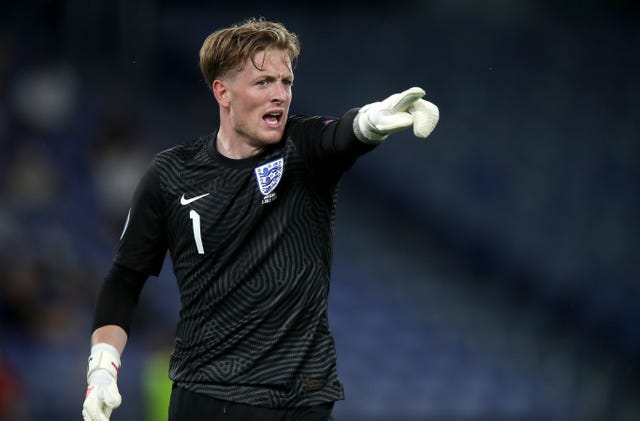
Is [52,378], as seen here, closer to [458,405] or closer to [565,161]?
[458,405]

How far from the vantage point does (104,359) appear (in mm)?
3984

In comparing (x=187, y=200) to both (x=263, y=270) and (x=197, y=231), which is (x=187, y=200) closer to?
(x=197, y=231)

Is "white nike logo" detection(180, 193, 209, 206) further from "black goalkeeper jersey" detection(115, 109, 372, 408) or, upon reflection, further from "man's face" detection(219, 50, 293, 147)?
"man's face" detection(219, 50, 293, 147)

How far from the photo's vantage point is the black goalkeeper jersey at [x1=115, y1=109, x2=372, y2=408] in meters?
3.77

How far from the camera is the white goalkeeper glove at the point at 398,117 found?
135 inches

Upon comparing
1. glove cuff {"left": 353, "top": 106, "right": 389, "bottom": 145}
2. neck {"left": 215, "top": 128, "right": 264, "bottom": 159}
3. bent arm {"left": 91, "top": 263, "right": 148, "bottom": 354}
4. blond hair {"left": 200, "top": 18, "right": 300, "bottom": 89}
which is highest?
blond hair {"left": 200, "top": 18, "right": 300, "bottom": 89}

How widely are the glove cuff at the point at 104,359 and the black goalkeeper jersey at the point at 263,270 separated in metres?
0.23

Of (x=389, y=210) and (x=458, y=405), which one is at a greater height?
(x=389, y=210)

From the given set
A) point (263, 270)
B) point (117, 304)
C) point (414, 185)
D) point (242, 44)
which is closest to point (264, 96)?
point (242, 44)

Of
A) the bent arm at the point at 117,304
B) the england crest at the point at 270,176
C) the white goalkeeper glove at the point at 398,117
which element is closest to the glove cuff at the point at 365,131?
the white goalkeeper glove at the point at 398,117

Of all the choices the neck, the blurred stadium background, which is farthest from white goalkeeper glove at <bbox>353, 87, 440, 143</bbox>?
the blurred stadium background

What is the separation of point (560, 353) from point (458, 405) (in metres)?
1.09

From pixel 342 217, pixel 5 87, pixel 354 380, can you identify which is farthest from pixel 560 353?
pixel 5 87

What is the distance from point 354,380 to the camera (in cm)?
976
